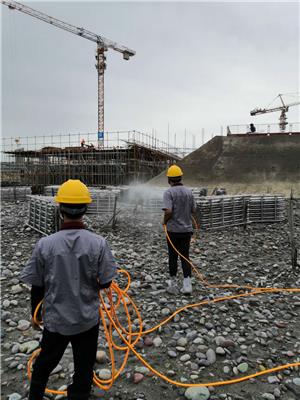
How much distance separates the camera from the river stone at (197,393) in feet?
8.41

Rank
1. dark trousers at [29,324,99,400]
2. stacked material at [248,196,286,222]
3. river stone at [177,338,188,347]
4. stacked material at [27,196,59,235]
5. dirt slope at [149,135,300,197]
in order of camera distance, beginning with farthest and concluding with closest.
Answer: dirt slope at [149,135,300,197] → stacked material at [248,196,286,222] → stacked material at [27,196,59,235] → river stone at [177,338,188,347] → dark trousers at [29,324,99,400]

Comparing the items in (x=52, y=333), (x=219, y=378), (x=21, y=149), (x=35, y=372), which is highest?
(x=21, y=149)

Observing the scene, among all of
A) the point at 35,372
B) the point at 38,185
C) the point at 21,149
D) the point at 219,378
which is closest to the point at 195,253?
the point at 219,378

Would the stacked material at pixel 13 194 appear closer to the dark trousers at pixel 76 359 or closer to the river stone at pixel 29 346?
the river stone at pixel 29 346

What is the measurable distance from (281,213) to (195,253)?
18.4 feet

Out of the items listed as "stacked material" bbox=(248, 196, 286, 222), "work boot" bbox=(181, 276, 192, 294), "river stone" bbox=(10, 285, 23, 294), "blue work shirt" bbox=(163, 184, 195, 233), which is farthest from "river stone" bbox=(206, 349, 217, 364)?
"stacked material" bbox=(248, 196, 286, 222)

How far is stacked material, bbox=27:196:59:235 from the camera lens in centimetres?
819

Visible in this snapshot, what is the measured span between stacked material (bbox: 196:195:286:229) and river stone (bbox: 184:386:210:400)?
6908 millimetres

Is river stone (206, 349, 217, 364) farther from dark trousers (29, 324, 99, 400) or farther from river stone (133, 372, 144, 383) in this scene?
dark trousers (29, 324, 99, 400)

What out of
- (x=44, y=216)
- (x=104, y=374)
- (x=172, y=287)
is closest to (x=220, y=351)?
(x=104, y=374)

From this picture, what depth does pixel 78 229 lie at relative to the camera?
6.75 feet

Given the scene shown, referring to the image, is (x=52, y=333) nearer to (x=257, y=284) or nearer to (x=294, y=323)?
(x=294, y=323)

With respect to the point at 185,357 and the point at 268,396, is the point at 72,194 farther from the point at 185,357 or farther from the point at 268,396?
the point at 268,396

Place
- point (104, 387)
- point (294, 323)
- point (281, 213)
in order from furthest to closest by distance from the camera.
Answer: point (281, 213) → point (294, 323) → point (104, 387)
